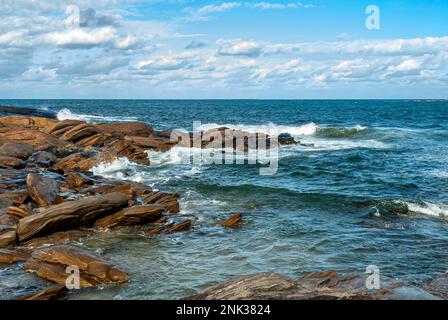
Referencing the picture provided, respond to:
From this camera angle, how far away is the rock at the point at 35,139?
34384 millimetres

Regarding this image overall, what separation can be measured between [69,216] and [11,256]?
2965 mm

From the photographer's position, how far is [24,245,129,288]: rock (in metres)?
12.6

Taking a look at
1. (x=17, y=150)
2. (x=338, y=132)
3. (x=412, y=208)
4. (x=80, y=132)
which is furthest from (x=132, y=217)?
(x=338, y=132)

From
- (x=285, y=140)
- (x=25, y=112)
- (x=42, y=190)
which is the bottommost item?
(x=42, y=190)

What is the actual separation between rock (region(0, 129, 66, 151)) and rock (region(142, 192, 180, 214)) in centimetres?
1564

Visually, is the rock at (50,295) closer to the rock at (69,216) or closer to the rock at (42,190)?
the rock at (69,216)

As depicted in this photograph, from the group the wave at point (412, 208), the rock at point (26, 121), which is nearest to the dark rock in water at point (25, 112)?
the rock at point (26, 121)

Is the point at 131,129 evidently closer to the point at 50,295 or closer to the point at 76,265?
the point at 76,265

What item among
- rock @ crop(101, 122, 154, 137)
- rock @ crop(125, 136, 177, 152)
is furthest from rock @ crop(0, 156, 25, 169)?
rock @ crop(101, 122, 154, 137)

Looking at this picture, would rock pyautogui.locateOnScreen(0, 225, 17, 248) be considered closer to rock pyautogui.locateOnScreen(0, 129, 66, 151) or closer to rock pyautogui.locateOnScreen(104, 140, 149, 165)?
rock pyautogui.locateOnScreen(104, 140, 149, 165)

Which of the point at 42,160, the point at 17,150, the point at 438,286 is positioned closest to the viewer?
the point at 438,286

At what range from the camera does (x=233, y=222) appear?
1928cm

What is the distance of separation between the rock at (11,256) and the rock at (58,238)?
0.97m
